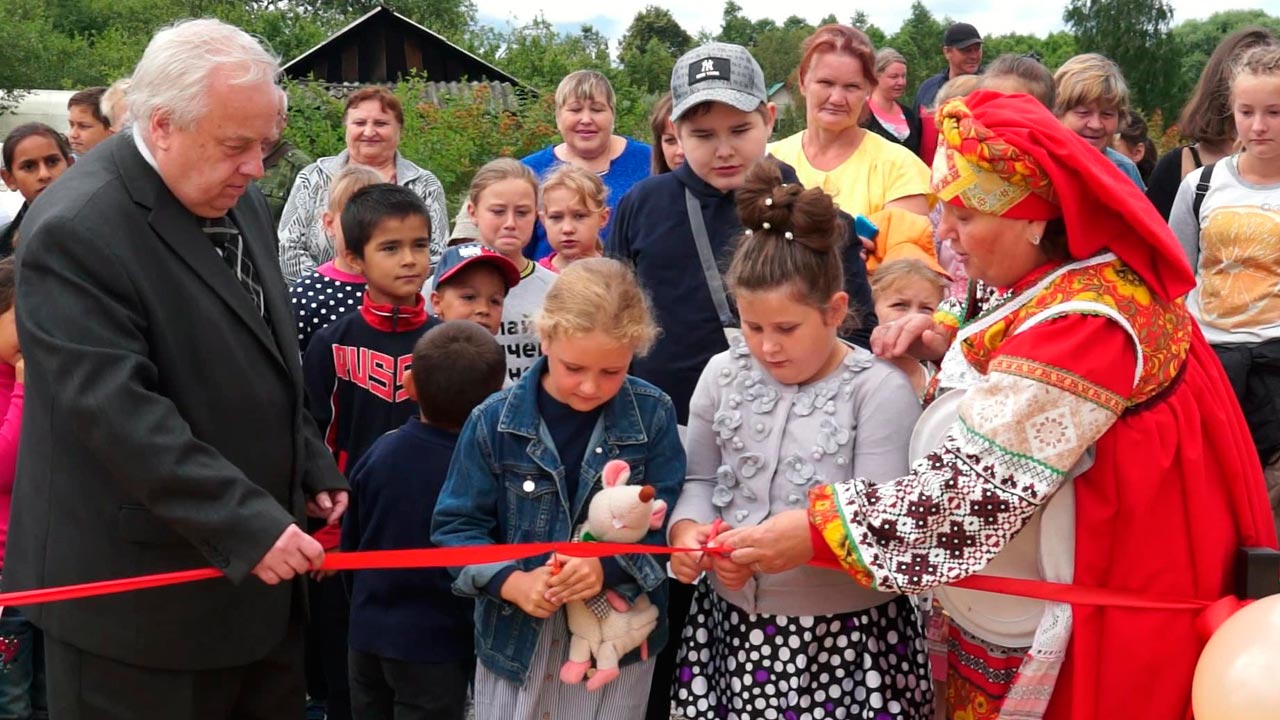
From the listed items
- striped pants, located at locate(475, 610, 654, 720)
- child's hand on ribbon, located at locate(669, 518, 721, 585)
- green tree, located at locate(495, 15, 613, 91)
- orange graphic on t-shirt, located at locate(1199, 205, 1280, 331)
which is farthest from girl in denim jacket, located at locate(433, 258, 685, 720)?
green tree, located at locate(495, 15, 613, 91)

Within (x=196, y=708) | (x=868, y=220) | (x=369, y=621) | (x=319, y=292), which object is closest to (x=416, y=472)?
(x=369, y=621)

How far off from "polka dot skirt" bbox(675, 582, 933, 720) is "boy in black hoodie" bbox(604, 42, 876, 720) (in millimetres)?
1151

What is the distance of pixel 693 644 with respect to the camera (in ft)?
11.9

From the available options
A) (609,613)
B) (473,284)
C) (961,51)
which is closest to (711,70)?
(473,284)

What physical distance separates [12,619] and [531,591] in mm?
2546

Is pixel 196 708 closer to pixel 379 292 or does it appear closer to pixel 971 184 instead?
pixel 379 292

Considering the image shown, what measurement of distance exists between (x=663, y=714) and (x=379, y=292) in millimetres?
2144

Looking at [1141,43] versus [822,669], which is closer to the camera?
[822,669]

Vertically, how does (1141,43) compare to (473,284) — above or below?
above

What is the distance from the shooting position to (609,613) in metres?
3.52

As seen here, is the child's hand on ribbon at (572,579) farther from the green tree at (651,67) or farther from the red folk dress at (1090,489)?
the green tree at (651,67)

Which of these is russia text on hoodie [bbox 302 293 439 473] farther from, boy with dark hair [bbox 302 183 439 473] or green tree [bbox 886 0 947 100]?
green tree [bbox 886 0 947 100]

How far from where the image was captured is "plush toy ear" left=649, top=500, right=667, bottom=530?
134 inches

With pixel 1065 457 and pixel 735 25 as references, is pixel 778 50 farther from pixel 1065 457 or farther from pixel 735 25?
pixel 1065 457
